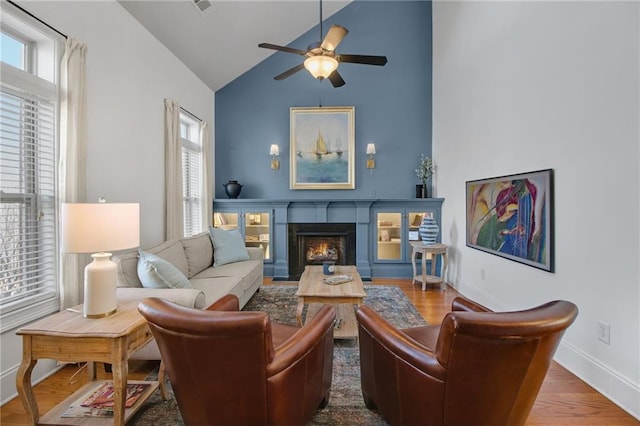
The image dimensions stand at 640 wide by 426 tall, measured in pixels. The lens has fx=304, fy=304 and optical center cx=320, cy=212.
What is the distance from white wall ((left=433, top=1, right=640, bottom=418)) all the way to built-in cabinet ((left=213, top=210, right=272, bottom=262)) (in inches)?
127

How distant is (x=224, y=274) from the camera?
10.8ft

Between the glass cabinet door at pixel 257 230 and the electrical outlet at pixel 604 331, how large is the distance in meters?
4.18

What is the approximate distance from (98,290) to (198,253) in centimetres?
178

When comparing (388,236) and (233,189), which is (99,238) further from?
(388,236)

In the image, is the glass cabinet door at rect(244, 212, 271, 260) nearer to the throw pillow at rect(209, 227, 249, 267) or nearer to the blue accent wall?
the blue accent wall

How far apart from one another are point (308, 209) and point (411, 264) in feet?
6.35

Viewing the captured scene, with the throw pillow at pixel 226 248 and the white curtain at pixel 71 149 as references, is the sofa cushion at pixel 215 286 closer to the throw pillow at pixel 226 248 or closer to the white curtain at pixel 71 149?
the throw pillow at pixel 226 248

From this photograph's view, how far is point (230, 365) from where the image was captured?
1273mm

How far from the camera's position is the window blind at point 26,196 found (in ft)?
6.50

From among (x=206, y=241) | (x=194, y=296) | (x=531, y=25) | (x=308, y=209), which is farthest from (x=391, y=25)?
(x=194, y=296)

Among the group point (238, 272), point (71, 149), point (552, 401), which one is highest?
point (71, 149)

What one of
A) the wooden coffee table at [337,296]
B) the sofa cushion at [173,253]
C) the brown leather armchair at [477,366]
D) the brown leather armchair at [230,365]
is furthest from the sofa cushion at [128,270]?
the brown leather armchair at [477,366]

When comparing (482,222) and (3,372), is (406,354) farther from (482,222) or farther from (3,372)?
(482,222)

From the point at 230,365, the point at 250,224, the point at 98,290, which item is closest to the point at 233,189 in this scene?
the point at 250,224
